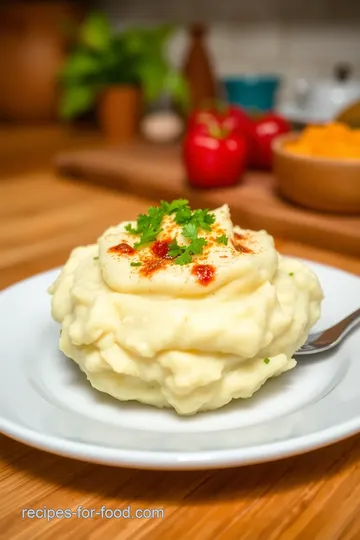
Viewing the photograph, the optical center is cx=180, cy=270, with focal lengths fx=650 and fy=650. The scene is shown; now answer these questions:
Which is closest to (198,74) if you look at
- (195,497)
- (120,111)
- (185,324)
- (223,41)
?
(223,41)

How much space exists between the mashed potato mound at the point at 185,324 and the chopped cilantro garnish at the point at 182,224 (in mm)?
14

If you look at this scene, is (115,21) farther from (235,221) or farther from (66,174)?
(235,221)

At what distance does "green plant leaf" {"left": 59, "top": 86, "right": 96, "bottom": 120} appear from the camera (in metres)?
3.18

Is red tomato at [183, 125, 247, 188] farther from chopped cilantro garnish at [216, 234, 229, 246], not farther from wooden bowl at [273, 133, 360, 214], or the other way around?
chopped cilantro garnish at [216, 234, 229, 246]

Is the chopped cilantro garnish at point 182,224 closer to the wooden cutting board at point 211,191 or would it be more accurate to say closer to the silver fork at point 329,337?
the silver fork at point 329,337

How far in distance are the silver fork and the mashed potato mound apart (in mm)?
52

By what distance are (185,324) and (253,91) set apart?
2.27 meters

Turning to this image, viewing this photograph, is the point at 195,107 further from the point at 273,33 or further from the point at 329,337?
the point at 329,337

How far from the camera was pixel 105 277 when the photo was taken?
88cm

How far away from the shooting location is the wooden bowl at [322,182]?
5.38ft

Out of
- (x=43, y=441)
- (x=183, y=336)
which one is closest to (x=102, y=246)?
(x=183, y=336)

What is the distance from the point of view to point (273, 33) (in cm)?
309

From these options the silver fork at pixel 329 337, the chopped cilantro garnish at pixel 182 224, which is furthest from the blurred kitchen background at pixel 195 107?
the chopped cilantro garnish at pixel 182 224

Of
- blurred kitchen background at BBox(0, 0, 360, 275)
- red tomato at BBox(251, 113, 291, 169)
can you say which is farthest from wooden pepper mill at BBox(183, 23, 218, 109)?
red tomato at BBox(251, 113, 291, 169)
